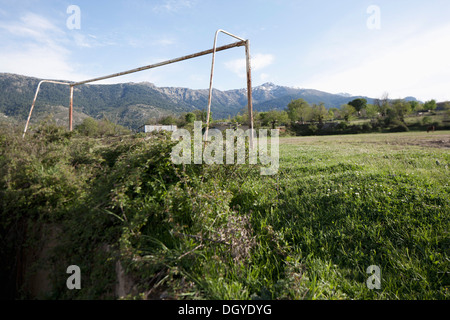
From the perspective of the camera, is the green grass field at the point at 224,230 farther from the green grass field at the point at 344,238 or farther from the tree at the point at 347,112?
the tree at the point at 347,112

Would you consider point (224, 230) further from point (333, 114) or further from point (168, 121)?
point (333, 114)

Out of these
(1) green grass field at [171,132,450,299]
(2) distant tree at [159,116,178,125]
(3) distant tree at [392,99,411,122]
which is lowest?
(1) green grass field at [171,132,450,299]

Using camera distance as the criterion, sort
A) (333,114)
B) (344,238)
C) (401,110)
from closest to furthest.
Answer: (344,238) < (401,110) < (333,114)

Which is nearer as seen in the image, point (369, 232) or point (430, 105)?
point (369, 232)

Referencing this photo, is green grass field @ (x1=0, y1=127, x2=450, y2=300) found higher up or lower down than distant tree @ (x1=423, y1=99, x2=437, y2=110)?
lower down

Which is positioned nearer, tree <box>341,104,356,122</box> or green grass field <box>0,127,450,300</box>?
green grass field <box>0,127,450,300</box>

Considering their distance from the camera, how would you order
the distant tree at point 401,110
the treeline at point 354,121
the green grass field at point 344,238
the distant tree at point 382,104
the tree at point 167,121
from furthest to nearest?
the distant tree at point 382,104 → the distant tree at point 401,110 → the treeline at point 354,121 → the tree at point 167,121 → the green grass field at point 344,238

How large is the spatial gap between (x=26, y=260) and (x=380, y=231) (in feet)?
16.3

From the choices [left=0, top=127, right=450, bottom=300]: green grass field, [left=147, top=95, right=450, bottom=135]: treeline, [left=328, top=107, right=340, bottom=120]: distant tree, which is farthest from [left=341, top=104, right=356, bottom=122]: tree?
[left=0, top=127, right=450, bottom=300]: green grass field

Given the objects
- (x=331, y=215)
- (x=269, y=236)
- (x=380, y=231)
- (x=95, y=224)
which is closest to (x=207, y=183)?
(x=269, y=236)

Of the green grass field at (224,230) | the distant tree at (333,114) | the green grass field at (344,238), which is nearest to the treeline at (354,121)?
the distant tree at (333,114)

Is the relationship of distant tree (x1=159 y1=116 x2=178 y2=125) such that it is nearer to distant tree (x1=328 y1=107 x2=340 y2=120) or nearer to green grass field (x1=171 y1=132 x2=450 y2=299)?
green grass field (x1=171 y1=132 x2=450 y2=299)

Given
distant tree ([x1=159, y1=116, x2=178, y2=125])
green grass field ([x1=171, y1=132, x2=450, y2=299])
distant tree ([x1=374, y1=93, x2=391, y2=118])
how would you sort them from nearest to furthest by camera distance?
green grass field ([x1=171, y1=132, x2=450, y2=299]) → distant tree ([x1=159, y1=116, x2=178, y2=125]) → distant tree ([x1=374, y1=93, x2=391, y2=118])

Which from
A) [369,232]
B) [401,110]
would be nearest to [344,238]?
[369,232]
